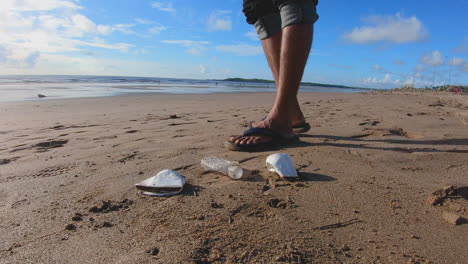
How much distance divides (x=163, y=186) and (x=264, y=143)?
34.4 inches

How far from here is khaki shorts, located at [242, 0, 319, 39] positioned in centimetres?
191

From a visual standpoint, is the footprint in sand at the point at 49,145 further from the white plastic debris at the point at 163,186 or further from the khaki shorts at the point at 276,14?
the khaki shorts at the point at 276,14

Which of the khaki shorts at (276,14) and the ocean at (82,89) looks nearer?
the khaki shorts at (276,14)

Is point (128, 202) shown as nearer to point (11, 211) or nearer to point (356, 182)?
point (11, 211)

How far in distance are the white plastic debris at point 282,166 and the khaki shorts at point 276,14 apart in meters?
0.94

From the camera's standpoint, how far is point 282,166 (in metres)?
1.43

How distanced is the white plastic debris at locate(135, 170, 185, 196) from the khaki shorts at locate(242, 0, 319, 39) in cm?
124

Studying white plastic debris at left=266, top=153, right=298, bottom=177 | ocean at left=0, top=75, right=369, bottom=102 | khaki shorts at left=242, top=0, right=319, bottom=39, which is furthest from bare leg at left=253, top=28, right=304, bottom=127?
ocean at left=0, top=75, right=369, bottom=102

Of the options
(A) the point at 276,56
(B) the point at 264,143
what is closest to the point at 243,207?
(B) the point at 264,143

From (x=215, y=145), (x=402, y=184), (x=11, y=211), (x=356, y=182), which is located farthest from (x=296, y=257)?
(x=215, y=145)

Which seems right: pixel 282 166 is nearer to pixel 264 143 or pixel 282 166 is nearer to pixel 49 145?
pixel 264 143

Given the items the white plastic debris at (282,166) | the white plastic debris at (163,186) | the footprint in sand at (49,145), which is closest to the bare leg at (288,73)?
the white plastic debris at (282,166)

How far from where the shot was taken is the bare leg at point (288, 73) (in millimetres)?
1932

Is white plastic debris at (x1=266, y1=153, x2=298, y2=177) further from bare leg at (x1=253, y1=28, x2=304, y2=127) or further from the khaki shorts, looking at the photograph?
bare leg at (x1=253, y1=28, x2=304, y2=127)
